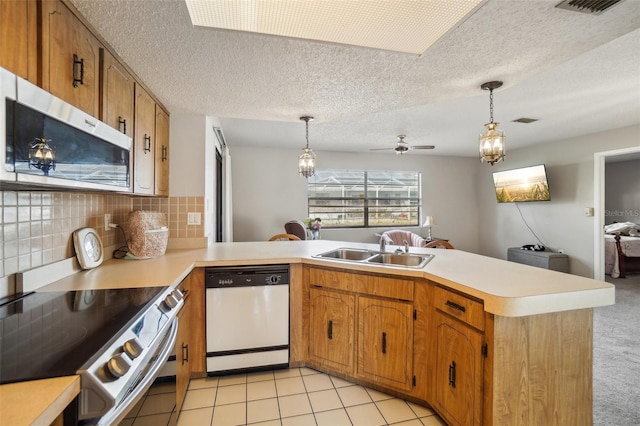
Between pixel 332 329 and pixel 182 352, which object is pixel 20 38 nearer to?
pixel 182 352

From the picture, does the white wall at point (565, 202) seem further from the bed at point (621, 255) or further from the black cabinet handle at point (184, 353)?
the black cabinet handle at point (184, 353)

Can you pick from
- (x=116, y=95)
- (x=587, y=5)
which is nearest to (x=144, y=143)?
(x=116, y=95)

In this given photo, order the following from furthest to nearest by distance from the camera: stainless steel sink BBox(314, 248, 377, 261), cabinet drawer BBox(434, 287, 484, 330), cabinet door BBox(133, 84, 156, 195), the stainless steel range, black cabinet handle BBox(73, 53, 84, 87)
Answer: stainless steel sink BBox(314, 248, 377, 261) → cabinet door BBox(133, 84, 156, 195) → cabinet drawer BBox(434, 287, 484, 330) → black cabinet handle BBox(73, 53, 84, 87) → the stainless steel range

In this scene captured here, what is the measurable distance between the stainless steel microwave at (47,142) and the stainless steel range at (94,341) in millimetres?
474

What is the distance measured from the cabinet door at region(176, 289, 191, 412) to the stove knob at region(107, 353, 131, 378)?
765 millimetres

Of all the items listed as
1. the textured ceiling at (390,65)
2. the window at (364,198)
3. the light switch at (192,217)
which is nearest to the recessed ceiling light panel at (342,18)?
the textured ceiling at (390,65)

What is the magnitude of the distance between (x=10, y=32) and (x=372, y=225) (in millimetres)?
5799

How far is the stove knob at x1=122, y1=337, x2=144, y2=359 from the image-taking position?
899mm

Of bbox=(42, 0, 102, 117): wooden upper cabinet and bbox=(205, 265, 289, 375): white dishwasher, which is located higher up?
bbox=(42, 0, 102, 117): wooden upper cabinet

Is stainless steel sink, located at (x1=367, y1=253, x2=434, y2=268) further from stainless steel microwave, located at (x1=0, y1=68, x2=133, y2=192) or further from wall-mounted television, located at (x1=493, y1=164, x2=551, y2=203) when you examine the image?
wall-mounted television, located at (x1=493, y1=164, x2=551, y2=203)

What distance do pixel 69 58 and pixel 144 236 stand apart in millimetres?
1230

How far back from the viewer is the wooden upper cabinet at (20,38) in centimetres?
90

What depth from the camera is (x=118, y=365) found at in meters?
0.83

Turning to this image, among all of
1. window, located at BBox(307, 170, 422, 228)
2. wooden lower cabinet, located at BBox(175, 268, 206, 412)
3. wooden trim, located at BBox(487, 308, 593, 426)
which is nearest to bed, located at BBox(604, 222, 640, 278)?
window, located at BBox(307, 170, 422, 228)
